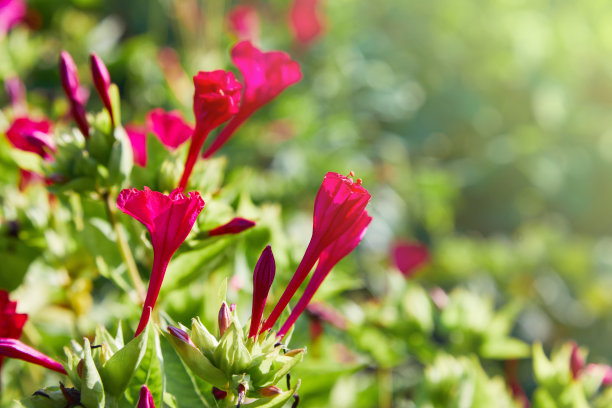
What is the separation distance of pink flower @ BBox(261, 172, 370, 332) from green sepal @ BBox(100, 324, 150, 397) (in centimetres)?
9

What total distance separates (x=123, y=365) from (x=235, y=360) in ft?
0.24

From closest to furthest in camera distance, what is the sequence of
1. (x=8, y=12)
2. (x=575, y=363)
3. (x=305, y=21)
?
(x=575, y=363) → (x=8, y=12) → (x=305, y=21)

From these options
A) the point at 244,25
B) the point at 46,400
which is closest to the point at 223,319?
the point at 46,400

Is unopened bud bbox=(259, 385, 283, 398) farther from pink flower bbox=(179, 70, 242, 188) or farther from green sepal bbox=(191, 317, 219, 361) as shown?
pink flower bbox=(179, 70, 242, 188)

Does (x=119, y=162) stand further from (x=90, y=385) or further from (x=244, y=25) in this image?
(x=244, y=25)

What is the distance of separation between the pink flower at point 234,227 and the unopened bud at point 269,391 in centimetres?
12

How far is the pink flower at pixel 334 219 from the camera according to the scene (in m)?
0.40

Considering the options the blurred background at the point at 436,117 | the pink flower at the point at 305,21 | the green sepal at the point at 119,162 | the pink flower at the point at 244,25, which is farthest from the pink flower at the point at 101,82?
the pink flower at the point at 305,21

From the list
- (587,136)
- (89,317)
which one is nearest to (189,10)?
(89,317)

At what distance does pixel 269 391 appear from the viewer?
40 cm

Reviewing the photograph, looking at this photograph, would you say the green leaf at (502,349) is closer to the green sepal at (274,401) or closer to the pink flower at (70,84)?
the green sepal at (274,401)

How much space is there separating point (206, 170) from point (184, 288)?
127 millimetres

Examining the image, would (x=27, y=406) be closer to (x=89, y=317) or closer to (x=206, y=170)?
(x=206, y=170)

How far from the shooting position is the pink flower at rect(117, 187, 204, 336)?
0.37 metres
